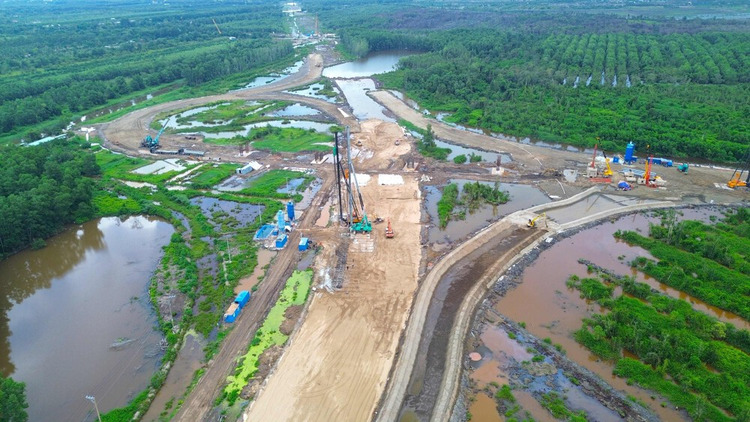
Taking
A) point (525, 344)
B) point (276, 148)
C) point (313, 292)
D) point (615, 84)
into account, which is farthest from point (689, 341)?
point (615, 84)

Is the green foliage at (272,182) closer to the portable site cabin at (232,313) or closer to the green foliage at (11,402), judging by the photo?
the portable site cabin at (232,313)

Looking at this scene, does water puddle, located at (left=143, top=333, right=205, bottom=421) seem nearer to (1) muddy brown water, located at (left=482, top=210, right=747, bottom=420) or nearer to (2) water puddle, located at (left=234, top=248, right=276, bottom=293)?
(2) water puddle, located at (left=234, top=248, right=276, bottom=293)

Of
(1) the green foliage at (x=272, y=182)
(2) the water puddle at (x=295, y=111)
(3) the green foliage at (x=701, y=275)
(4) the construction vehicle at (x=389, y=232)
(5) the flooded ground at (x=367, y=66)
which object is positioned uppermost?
(5) the flooded ground at (x=367, y=66)

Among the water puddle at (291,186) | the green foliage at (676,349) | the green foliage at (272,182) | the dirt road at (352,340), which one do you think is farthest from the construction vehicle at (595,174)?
the water puddle at (291,186)

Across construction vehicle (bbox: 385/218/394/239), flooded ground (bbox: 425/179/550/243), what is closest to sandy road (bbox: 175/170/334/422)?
construction vehicle (bbox: 385/218/394/239)

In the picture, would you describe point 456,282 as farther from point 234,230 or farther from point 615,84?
point 615,84

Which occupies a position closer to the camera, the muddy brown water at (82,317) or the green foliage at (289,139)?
the muddy brown water at (82,317)
